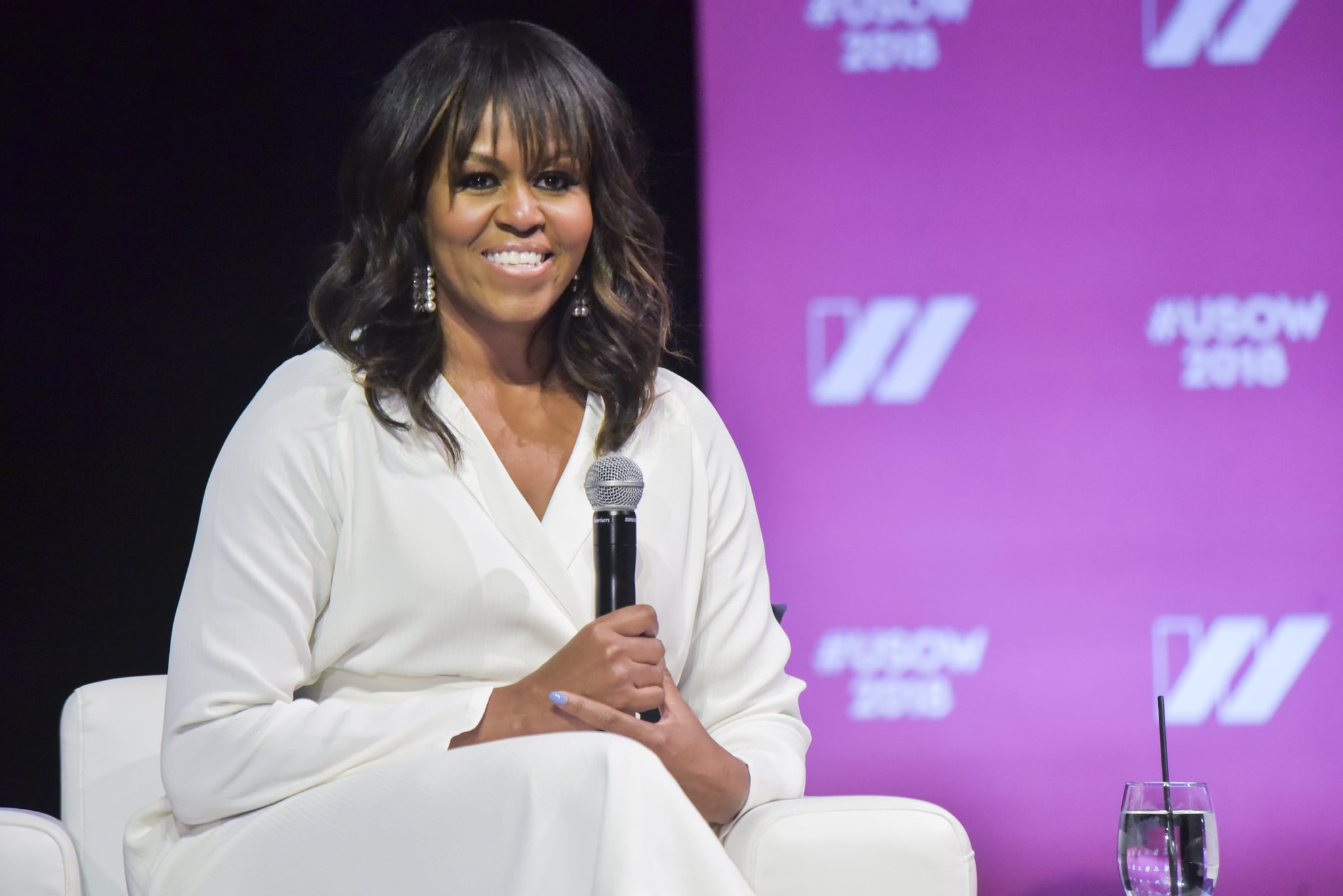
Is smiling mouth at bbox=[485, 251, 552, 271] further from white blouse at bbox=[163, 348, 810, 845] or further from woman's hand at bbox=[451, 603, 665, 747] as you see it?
woman's hand at bbox=[451, 603, 665, 747]

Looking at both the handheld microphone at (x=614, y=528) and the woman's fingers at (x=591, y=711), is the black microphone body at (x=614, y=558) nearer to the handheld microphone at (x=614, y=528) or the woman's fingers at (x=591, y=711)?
the handheld microphone at (x=614, y=528)

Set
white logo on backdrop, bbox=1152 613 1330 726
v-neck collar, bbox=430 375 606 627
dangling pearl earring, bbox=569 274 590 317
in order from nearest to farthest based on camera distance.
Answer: v-neck collar, bbox=430 375 606 627 < dangling pearl earring, bbox=569 274 590 317 < white logo on backdrop, bbox=1152 613 1330 726

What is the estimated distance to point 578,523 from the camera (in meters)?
1.73

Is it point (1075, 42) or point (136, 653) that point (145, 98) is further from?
point (1075, 42)

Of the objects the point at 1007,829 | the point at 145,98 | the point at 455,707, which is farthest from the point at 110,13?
the point at 1007,829

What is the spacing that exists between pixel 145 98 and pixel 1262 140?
7.47 ft

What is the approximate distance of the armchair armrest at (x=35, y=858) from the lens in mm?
1573

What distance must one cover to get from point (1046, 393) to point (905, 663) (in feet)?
2.08

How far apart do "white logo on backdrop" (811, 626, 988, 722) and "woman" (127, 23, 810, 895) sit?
1.10 metres

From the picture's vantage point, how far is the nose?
173 cm

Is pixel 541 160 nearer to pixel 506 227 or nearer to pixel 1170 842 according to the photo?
pixel 506 227

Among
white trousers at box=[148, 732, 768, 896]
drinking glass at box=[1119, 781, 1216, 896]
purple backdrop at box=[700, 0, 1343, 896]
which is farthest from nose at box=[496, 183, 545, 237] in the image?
purple backdrop at box=[700, 0, 1343, 896]

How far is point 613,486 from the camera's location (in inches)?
59.4

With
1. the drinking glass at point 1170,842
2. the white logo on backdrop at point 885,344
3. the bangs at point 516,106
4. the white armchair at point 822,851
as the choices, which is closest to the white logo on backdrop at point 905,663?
the white logo on backdrop at point 885,344
